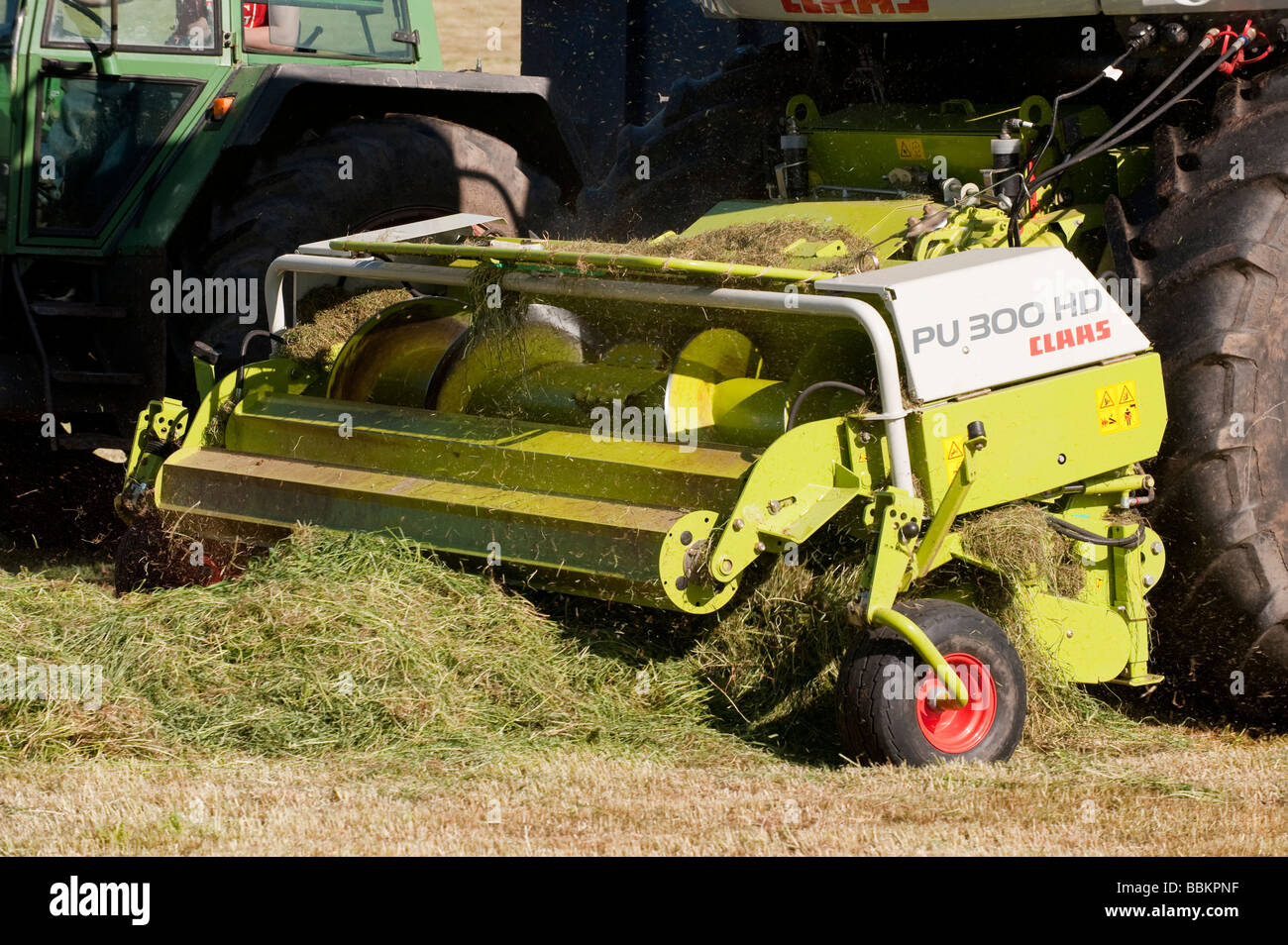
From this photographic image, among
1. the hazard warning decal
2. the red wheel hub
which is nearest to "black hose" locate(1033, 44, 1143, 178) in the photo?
the hazard warning decal

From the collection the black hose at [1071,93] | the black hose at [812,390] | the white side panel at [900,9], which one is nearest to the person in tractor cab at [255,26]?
the white side panel at [900,9]

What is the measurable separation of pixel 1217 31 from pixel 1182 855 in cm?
264

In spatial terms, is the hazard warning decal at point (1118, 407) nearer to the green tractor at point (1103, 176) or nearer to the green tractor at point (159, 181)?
the green tractor at point (1103, 176)

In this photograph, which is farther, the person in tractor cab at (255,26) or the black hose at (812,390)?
the person in tractor cab at (255,26)

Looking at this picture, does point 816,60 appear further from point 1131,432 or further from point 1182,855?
point 1182,855

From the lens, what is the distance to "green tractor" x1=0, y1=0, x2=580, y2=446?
21.4 feet

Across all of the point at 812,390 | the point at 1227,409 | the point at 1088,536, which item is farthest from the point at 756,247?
the point at 1227,409

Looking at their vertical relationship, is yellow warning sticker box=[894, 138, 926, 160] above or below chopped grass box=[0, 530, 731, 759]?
above

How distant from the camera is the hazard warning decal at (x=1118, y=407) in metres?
5.05

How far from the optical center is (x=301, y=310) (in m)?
6.43

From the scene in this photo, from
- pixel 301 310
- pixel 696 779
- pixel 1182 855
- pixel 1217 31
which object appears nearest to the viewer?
pixel 1182 855

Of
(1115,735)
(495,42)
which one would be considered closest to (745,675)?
(1115,735)

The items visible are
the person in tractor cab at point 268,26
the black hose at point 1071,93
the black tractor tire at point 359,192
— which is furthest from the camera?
the person in tractor cab at point 268,26

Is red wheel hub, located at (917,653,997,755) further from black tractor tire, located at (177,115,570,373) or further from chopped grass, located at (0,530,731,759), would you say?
black tractor tire, located at (177,115,570,373)
